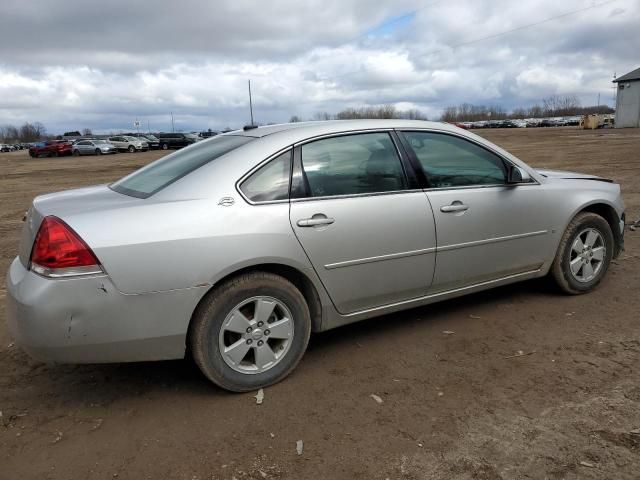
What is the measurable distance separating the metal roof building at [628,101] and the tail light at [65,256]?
189 ft

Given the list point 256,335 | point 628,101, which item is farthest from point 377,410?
point 628,101

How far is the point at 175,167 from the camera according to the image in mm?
3477

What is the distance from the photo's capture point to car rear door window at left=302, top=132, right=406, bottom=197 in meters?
3.33

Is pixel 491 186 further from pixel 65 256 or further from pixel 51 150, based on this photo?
pixel 51 150

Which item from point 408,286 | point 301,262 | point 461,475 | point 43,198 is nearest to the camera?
point 461,475

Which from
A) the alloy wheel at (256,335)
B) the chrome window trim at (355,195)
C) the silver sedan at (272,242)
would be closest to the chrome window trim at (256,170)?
the silver sedan at (272,242)

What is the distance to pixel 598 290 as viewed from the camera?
15.3 feet

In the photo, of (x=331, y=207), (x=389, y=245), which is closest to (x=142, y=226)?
(x=331, y=207)

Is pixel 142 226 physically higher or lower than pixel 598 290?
higher

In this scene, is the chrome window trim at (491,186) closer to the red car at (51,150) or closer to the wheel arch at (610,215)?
the wheel arch at (610,215)

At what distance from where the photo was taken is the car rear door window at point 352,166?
333 cm

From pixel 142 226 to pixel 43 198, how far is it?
103 cm

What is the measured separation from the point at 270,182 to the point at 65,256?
1196mm

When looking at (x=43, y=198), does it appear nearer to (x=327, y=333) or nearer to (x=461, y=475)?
(x=327, y=333)
